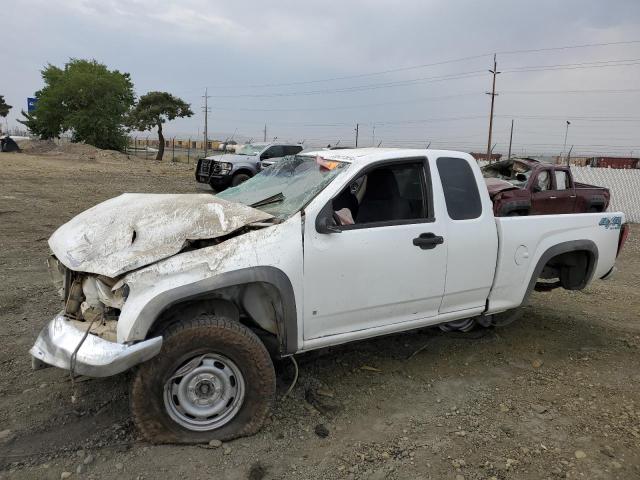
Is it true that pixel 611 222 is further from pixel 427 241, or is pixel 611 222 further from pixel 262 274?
pixel 262 274

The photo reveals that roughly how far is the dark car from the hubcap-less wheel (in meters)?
13.4

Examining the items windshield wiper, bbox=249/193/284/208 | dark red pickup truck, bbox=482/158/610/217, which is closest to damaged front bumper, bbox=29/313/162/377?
windshield wiper, bbox=249/193/284/208

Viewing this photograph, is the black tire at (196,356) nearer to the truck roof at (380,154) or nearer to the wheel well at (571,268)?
the truck roof at (380,154)

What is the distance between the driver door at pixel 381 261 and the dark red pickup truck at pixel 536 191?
6.09 meters

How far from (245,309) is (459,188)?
191cm

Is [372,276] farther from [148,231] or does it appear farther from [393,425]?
[148,231]

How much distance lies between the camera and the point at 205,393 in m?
3.05

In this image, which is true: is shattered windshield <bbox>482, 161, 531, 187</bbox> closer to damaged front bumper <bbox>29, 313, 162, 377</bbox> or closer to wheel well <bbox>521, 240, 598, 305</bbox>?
wheel well <bbox>521, 240, 598, 305</bbox>

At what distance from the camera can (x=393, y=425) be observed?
11.2ft

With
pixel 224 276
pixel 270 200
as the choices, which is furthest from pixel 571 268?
pixel 224 276

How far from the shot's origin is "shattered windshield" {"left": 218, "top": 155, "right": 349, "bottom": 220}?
11.5ft

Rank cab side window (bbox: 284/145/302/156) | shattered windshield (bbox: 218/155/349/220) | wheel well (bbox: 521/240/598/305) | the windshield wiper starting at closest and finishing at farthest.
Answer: shattered windshield (bbox: 218/155/349/220) < the windshield wiper < wheel well (bbox: 521/240/598/305) < cab side window (bbox: 284/145/302/156)

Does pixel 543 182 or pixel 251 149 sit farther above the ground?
pixel 251 149

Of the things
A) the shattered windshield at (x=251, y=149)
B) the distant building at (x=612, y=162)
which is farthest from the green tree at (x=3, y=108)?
the distant building at (x=612, y=162)
